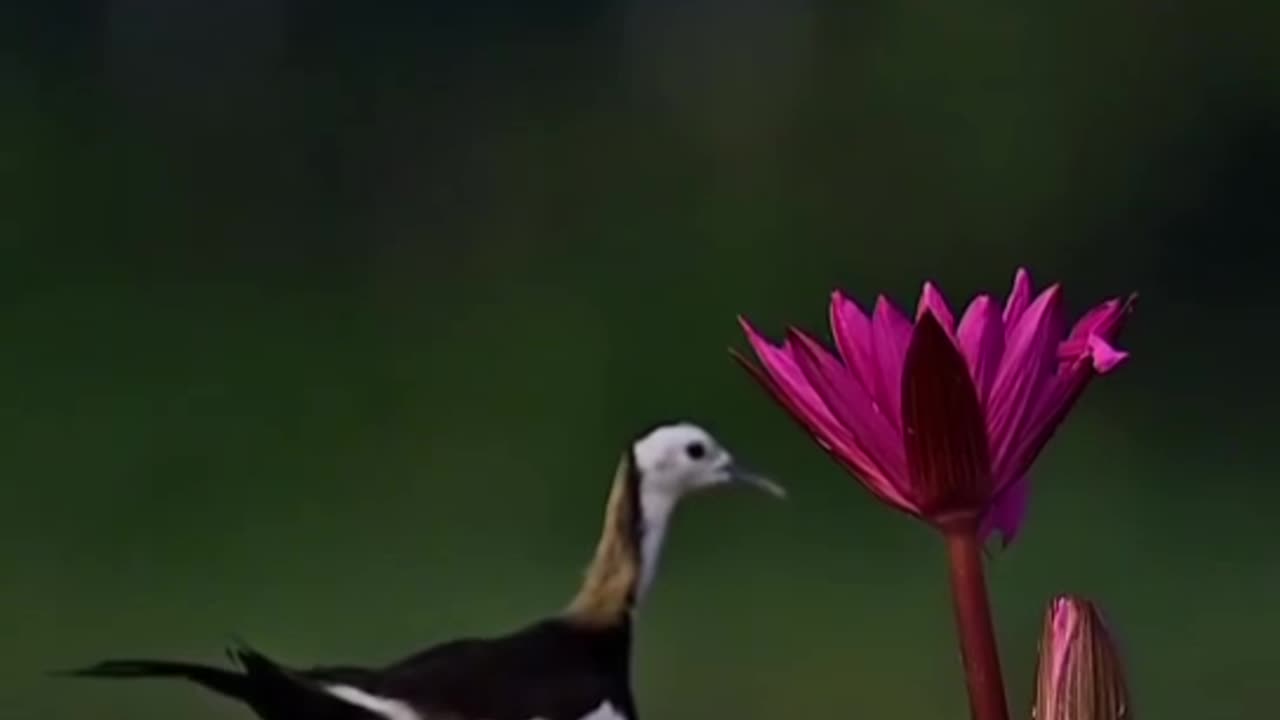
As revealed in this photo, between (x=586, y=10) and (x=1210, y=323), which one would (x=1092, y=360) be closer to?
(x=1210, y=323)

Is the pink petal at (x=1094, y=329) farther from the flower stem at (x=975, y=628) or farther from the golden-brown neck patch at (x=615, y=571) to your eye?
the golden-brown neck patch at (x=615, y=571)

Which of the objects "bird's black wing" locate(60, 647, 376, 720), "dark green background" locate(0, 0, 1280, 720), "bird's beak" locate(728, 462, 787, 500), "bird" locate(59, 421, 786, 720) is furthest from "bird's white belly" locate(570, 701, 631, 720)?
"dark green background" locate(0, 0, 1280, 720)

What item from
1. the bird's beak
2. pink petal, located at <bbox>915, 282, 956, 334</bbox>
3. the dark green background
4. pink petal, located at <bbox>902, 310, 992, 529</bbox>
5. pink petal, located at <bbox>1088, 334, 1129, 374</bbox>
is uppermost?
the dark green background

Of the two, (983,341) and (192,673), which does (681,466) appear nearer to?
(192,673)

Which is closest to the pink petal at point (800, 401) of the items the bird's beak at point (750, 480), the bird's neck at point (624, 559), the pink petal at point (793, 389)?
the pink petal at point (793, 389)

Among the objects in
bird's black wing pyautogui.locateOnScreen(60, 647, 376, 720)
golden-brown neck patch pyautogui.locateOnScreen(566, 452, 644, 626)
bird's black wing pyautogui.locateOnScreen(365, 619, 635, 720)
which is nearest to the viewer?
bird's black wing pyautogui.locateOnScreen(60, 647, 376, 720)

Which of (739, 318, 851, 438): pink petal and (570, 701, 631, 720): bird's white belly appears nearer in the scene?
(739, 318, 851, 438): pink petal

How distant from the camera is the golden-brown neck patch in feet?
5.84

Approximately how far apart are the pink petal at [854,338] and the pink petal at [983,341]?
0.04 ft

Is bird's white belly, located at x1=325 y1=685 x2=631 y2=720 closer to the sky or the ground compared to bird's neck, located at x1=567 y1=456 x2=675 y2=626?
closer to the ground

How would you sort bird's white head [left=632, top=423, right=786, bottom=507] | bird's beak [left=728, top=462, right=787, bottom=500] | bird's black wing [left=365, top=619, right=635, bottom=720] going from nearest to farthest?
bird's black wing [left=365, top=619, right=635, bottom=720], bird's white head [left=632, top=423, right=786, bottom=507], bird's beak [left=728, top=462, right=787, bottom=500]

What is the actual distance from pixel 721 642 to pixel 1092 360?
285cm

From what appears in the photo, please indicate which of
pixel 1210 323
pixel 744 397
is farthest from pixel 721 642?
pixel 1210 323

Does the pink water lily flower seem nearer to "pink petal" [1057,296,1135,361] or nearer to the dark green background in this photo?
"pink petal" [1057,296,1135,361]
